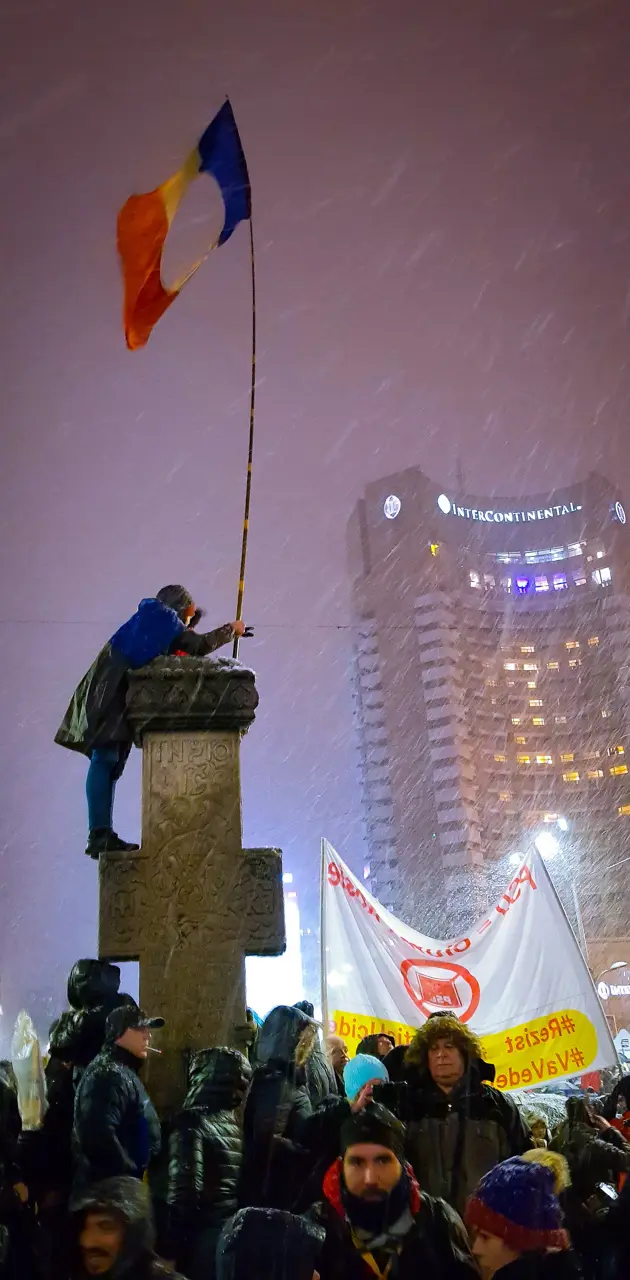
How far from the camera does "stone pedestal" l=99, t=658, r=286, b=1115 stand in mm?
4969

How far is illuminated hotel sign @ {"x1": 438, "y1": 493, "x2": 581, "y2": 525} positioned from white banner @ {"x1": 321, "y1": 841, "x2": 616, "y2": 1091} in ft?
324

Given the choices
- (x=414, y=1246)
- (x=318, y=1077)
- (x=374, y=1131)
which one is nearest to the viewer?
(x=414, y=1246)

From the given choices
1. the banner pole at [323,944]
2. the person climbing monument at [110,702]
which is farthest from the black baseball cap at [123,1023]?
the banner pole at [323,944]

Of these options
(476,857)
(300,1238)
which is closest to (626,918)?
(476,857)

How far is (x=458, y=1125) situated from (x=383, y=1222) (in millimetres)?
1197

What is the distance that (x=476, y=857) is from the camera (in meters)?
78.8

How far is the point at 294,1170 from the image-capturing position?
3.60 meters

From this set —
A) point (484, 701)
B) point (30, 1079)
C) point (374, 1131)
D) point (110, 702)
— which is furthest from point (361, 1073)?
point (484, 701)

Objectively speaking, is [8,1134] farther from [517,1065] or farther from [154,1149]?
[517,1065]

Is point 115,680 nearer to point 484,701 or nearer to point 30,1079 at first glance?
point 30,1079

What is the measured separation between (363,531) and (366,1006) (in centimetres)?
8893

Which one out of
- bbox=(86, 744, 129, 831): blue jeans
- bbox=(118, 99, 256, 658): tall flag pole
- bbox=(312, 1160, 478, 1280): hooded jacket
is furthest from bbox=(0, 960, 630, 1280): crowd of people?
bbox=(118, 99, 256, 658): tall flag pole

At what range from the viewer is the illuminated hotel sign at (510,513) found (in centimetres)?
10588

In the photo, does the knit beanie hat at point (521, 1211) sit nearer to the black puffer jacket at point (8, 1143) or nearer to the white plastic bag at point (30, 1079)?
Result: the black puffer jacket at point (8, 1143)
